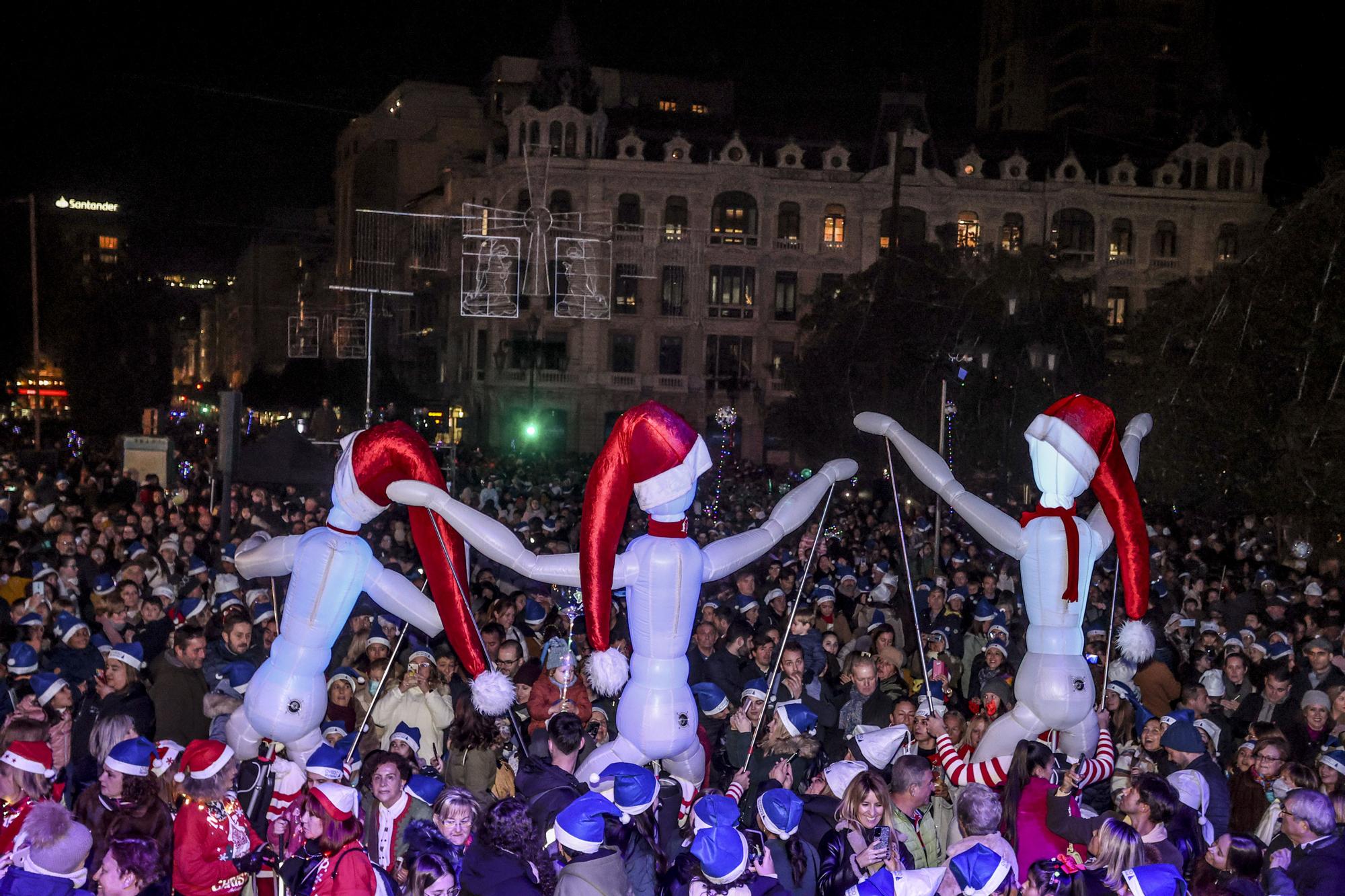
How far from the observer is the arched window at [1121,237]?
48938 mm

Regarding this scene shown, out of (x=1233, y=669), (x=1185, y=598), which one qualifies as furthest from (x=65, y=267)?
(x=1233, y=669)

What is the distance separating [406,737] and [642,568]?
1466 mm

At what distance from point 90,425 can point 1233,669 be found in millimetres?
40805

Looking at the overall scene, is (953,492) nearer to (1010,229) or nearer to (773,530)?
(773,530)

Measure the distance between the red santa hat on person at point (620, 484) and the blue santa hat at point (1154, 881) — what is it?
8.49ft

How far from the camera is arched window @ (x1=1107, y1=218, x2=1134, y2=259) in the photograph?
48.9 metres

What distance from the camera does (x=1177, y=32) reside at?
2453 inches

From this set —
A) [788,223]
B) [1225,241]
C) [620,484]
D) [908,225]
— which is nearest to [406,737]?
[620,484]

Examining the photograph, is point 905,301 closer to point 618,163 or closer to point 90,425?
point 618,163

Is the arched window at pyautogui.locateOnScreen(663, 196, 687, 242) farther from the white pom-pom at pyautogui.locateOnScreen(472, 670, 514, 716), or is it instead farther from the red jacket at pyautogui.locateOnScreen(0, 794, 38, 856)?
the red jacket at pyautogui.locateOnScreen(0, 794, 38, 856)

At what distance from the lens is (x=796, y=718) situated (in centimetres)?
678

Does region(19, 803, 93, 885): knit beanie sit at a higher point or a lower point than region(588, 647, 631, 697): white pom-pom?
lower

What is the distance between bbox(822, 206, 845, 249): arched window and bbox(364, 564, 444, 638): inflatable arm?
41.9 m

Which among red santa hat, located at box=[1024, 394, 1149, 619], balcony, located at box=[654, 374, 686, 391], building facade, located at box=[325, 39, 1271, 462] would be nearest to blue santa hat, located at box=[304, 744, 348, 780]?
red santa hat, located at box=[1024, 394, 1149, 619]
